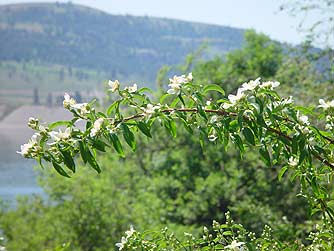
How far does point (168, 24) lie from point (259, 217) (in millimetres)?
68809

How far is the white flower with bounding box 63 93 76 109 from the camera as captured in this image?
1647 mm

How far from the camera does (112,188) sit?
1097 centimetres

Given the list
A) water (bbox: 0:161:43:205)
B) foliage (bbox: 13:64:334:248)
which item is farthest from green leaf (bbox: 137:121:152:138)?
water (bbox: 0:161:43:205)

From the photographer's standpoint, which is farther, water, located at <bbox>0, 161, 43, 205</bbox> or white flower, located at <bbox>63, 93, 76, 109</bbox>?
water, located at <bbox>0, 161, 43, 205</bbox>

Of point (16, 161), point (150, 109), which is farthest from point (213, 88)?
point (16, 161)

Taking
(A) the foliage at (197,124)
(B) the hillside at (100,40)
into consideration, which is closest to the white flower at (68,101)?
(A) the foliage at (197,124)

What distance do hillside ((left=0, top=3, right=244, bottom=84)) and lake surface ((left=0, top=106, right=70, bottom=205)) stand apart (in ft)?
30.7

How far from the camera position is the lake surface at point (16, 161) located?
34906mm

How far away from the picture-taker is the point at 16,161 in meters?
47.5

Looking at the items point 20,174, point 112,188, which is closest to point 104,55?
point 20,174

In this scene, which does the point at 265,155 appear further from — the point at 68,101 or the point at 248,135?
the point at 68,101

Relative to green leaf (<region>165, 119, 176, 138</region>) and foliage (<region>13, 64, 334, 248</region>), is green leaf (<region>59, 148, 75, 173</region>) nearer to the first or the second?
foliage (<region>13, 64, 334, 248</region>)

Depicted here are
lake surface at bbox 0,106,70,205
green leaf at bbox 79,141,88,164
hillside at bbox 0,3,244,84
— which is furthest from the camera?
hillside at bbox 0,3,244,84

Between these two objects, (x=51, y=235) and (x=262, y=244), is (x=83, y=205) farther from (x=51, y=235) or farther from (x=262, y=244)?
(x=262, y=244)
